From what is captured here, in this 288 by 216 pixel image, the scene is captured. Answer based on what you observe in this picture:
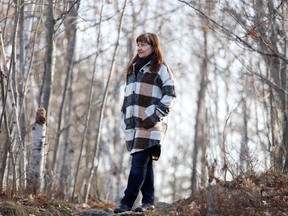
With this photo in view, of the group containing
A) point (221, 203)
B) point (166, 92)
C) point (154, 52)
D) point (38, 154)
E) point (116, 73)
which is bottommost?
point (221, 203)

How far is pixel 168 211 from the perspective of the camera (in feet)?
21.5

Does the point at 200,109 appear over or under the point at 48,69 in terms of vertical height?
over

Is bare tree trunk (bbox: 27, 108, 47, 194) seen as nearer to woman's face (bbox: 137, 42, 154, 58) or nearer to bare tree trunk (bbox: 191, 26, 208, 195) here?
woman's face (bbox: 137, 42, 154, 58)

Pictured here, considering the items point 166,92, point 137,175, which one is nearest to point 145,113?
point 166,92

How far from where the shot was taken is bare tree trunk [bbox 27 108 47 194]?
22.9 ft

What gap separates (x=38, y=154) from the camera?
7.04 metres

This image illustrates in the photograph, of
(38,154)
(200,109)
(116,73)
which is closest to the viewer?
(38,154)

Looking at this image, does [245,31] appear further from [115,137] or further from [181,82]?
[181,82]

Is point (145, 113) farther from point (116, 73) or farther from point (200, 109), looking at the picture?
point (200, 109)

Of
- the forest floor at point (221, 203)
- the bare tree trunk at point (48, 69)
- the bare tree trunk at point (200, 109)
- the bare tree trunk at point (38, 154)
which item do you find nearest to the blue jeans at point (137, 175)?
the forest floor at point (221, 203)

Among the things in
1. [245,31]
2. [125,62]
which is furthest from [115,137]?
[245,31]

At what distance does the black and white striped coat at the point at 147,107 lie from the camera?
248 inches

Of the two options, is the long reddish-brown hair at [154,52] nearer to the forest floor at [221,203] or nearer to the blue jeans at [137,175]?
the blue jeans at [137,175]

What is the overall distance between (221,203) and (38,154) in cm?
242
